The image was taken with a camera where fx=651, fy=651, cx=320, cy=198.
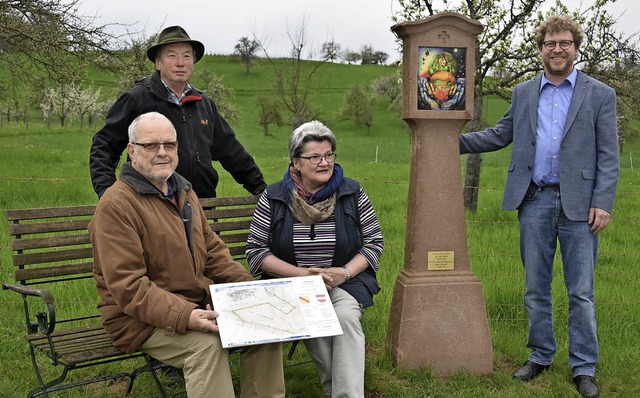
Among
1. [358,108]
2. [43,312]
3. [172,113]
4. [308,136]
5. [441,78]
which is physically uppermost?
[358,108]

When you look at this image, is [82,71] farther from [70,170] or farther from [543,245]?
[543,245]

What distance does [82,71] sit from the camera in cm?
1300

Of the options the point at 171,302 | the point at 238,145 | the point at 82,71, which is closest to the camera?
the point at 171,302

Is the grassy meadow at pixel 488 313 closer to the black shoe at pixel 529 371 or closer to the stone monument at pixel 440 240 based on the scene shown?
the black shoe at pixel 529 371

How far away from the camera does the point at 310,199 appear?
3975mm

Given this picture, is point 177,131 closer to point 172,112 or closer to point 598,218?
point 172,112

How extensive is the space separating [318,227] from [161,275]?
1.03 meters

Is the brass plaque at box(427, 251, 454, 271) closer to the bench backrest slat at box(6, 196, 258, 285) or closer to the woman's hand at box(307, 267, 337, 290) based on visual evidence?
the woman's hand at box(307, 267, 337, 290)

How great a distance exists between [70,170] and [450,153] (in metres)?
11.7

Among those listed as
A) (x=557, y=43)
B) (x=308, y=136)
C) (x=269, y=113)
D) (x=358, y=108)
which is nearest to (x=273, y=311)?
(x=308, y=136)

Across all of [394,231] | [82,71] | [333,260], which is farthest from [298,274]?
[82,71]

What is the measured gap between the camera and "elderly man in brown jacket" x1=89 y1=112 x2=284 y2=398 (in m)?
3.14

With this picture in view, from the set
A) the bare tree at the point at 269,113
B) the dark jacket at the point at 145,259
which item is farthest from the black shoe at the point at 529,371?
the bare tree at the point at 269,113

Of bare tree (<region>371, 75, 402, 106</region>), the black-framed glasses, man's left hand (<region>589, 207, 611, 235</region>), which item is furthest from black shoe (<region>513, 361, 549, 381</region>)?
bare tree (<region>371, 75, 402, 106</region>)
